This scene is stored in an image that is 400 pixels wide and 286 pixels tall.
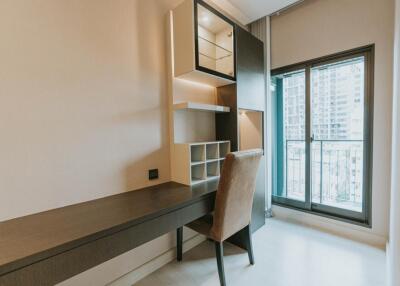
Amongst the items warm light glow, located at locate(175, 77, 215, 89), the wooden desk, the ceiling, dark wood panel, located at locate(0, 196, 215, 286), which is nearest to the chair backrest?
the wooden desk

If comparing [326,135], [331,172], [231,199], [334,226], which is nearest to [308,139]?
[326,135]

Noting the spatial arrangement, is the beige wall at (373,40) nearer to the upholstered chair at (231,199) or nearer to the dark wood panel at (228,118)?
the dark wood panel at (228,118)

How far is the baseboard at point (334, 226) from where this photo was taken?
2.06 meters

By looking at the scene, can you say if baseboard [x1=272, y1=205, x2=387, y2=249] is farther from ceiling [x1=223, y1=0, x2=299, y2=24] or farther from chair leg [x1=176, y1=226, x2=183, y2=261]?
ceiling [x1=223, y1=0, x2=299, y2=24]

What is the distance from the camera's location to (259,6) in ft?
7.70

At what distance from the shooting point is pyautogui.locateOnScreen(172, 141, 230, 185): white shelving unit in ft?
5.87

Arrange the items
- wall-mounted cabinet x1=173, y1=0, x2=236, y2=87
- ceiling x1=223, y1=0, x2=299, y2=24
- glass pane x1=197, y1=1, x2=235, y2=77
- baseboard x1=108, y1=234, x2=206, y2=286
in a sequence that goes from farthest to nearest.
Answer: ceiling x1=223, y1=0, x2=299, y2=24 → glass pane x1=197, y1=1, x2=235, y2=77 → wall-mounted cabinet x1=173, y1=0, x2=236, y2=87 → baseboard x1=108, y1=234, x2=206, y2=286

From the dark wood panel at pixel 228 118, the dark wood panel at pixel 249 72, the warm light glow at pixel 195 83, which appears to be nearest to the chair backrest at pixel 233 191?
the dark wood panel at pixel 228 118

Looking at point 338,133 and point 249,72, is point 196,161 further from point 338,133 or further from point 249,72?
point 338,133

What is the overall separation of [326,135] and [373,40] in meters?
1.10

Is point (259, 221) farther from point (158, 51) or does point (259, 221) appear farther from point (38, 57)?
point (38, 57)

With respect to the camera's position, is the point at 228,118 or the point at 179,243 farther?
the point at 228,118

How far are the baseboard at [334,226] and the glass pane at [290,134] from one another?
231 millimetres

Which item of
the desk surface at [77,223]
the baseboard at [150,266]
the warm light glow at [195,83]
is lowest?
the baseboard at [150,266]
